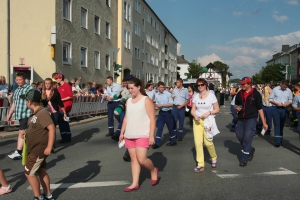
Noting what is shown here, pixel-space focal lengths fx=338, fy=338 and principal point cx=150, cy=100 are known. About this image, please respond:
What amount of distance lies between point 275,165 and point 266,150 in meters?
1.78

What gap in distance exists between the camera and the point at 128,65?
37.0m

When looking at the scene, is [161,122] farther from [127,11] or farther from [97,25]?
[127,11]

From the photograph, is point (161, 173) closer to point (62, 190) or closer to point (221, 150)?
point (62, 190)

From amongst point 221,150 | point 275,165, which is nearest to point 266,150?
point 221,150

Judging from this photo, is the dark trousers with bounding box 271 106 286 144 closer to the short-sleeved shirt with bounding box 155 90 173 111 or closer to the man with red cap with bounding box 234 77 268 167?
the man with red cap with bounding box 234 77 268 167

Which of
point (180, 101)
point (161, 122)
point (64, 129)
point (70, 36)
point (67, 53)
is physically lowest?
point (64, 129)

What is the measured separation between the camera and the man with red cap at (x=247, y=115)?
22.5 ft

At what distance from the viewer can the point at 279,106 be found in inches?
360

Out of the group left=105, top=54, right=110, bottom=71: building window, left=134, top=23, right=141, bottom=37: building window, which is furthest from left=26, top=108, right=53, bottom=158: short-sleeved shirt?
left=134, top=23, right=141, bottom=37: building window

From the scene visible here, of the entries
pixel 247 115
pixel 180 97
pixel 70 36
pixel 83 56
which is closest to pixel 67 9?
pixel 70 36

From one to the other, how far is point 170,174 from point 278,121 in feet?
14.5

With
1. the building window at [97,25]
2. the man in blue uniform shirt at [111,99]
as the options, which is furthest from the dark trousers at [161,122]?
the building window at [97,25]

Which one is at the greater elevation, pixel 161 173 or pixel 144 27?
pixel 144 27

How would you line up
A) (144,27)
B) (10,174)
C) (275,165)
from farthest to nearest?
(144,27) → (275,165) → (10,174)
